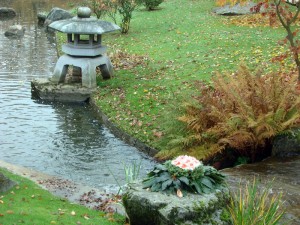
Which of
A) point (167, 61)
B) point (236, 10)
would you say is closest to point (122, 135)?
point (167, 61)

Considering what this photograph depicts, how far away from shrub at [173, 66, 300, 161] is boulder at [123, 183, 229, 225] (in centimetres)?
319

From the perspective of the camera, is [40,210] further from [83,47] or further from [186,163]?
[83,47]

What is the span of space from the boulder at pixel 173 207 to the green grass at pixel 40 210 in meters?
0.71

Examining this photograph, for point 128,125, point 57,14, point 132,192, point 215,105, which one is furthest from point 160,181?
point 57,14

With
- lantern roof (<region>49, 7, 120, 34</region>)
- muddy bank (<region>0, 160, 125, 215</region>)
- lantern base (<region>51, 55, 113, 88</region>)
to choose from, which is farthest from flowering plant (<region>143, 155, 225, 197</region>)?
lantern base (<region>51, 55, 113, 88</region>)

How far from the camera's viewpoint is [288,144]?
381 inches

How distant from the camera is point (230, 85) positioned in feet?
33.4

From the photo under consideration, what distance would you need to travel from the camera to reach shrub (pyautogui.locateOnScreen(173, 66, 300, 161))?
9562mm

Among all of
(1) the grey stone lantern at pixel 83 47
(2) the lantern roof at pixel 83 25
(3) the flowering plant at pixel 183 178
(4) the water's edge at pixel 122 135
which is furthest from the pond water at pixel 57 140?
(3) the flowering plant at pixel 183 178

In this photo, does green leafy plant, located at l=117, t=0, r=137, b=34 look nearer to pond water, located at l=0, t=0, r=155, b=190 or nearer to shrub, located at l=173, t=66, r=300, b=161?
pond water, located at l=0, t=0, r=155, b=190

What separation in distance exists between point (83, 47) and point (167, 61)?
10.2ft

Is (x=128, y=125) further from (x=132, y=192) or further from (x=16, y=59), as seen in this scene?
(x=16, y=59)

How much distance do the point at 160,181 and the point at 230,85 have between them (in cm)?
419

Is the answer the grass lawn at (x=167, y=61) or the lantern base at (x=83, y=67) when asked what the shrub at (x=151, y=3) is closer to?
the grass lawn at (x=167, y=61)
